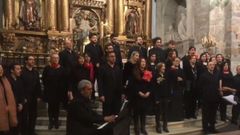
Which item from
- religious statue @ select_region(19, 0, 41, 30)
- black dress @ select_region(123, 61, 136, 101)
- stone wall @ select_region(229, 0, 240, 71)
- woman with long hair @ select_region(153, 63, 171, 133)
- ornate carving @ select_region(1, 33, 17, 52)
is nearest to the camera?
black dress @ select_region(123, 61, 136, 101)

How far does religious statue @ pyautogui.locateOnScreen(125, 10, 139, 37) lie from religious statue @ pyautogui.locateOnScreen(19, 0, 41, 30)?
3925mm

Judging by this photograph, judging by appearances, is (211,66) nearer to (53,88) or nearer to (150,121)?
(150,121)

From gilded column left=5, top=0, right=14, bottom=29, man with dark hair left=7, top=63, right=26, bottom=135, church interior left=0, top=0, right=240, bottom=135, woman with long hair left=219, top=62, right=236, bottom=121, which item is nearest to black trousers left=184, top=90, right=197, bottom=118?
woman with long hair left=219, top=62, right=236, bottom=121

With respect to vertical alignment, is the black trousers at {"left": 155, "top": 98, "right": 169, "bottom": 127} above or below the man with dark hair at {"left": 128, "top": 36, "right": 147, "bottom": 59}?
below

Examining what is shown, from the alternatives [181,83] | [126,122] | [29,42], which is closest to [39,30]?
[29,42]

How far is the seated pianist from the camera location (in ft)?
17.3

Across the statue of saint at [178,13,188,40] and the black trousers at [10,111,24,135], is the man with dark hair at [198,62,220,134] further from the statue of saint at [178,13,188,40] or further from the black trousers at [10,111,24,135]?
the statue of saint at [178,13,188,40]

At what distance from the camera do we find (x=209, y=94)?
8.88 metres

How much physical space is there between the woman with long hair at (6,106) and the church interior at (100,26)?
5.92 m

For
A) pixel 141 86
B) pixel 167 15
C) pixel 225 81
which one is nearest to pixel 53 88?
pixel 141 86

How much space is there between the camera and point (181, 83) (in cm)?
952

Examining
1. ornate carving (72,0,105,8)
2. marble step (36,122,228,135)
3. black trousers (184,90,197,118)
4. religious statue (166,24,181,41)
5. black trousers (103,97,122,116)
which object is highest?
ornate carving (72,0,105,8)

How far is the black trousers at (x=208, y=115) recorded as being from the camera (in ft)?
29.4

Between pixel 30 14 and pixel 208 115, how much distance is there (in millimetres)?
8212
